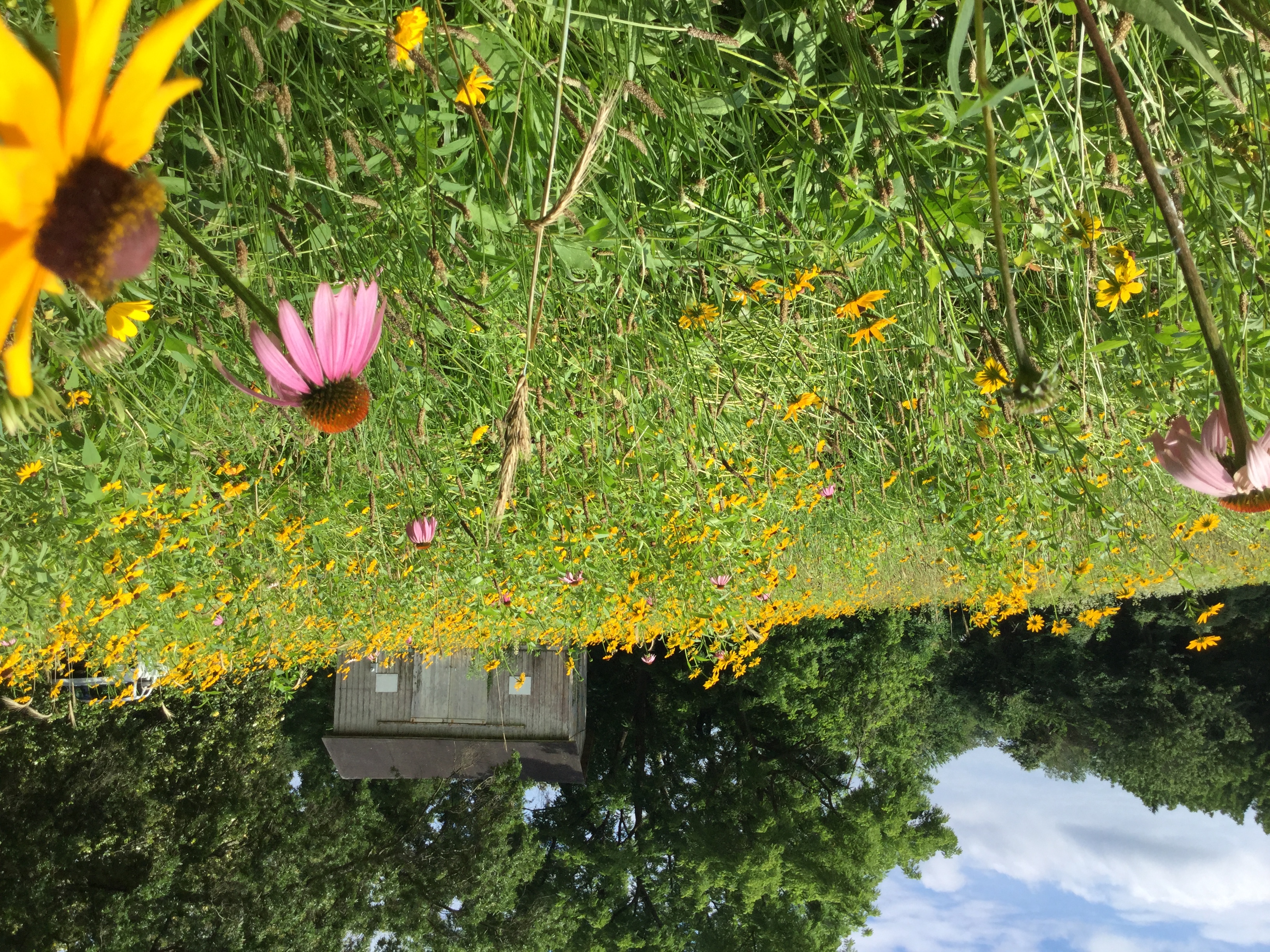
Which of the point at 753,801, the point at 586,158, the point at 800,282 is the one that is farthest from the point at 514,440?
the point at 753,801

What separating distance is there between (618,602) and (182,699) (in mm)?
5115

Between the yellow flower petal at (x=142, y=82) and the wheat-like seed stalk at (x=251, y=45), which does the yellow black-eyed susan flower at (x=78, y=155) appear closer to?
the yellow flower petal at (x=142, y=82)

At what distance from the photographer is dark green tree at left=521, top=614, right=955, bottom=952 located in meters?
7.20

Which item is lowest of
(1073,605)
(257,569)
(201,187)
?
(257,569)

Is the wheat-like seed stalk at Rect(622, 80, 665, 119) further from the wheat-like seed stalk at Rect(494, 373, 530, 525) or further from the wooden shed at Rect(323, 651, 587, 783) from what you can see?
the wooden shed at Rect(323, 651, 587, 783)

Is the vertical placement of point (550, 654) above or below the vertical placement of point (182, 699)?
above

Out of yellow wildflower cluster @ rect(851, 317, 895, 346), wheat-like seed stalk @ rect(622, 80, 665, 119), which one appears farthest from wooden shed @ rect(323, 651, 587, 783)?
wheat-like seed stalk @ rect(622, 80, 665, 119)

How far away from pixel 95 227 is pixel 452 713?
23.6 ft

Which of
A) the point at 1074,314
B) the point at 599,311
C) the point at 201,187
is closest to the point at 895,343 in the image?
the point at 1074,314

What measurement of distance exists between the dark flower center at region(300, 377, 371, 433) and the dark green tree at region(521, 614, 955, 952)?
7324mm

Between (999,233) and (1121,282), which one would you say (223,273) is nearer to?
(999,233)

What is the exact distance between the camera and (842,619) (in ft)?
27.3

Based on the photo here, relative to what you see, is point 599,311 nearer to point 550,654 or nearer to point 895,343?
point 895,343

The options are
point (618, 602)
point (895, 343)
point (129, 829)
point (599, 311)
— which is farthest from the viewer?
point (129, 829)
